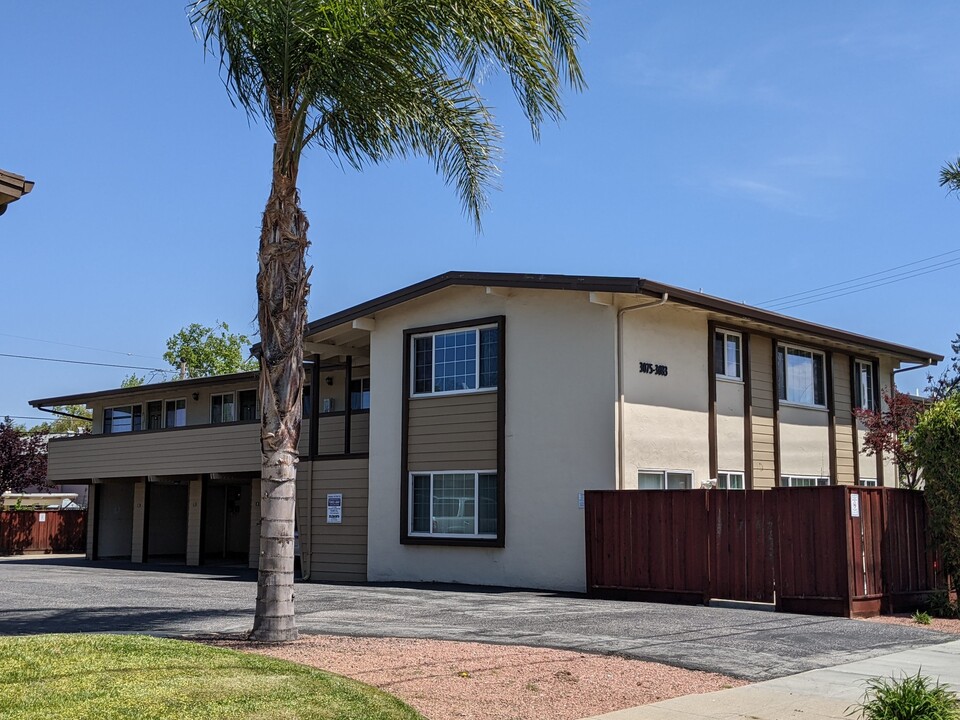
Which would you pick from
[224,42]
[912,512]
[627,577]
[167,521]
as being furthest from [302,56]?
[167,521]

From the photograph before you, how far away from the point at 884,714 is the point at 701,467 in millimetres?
13589

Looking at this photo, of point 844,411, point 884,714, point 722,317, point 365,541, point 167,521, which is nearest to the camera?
point 884,714

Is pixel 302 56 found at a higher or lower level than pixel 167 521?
higher

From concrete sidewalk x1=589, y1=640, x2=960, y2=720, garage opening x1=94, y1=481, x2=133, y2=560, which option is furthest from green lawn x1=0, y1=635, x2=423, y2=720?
garage opening x1=94, y1=481, x2=133, y2=560

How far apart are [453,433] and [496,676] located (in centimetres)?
1155

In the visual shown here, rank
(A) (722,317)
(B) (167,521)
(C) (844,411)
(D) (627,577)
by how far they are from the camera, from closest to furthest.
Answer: (D) (627,577) → (A) (722,317) → (C) (844,411) → (B) (167,521)

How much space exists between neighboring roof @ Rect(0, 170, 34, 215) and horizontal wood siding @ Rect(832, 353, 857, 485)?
19755mm

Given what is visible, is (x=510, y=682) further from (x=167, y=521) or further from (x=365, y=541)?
(x=167, y=521)

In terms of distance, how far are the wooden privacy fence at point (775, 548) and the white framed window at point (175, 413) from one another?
18842 mm

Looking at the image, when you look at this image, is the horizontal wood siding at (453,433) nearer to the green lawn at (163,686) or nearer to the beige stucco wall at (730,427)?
the beige stucco wall at (730,427)

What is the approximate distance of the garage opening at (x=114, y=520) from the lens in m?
34.0

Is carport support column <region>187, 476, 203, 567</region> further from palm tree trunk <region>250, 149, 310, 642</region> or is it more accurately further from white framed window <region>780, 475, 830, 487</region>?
palm tree trunk <region>250, 149, 310, 642</region>

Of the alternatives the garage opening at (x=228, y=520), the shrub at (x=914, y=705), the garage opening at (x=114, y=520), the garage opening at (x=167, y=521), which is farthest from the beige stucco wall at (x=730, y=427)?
the garage opening at (x=114, y=520)

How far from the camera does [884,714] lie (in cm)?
701
